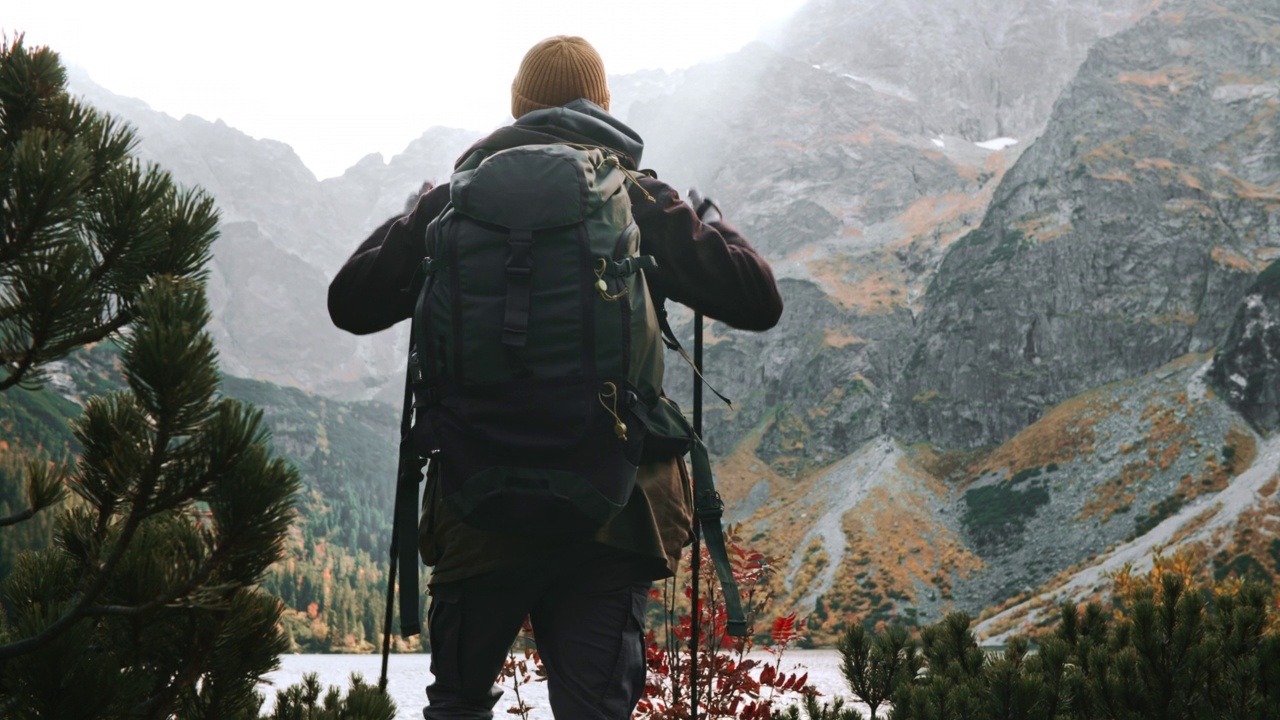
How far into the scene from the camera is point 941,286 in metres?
143

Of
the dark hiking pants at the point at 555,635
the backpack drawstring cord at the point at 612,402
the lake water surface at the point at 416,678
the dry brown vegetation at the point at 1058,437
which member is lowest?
the lake water surface at the point at 416,678

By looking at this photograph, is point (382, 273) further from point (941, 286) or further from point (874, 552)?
point (941, 286)

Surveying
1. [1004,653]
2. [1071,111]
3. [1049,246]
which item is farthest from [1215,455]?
[1004,653]

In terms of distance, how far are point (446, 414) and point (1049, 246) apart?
456 ft

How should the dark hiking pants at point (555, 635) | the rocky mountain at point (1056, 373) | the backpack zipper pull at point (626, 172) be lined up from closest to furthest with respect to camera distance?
the dark hiking pants at point (555, 635) < the backpack zipper pull at point (626, 172) < the rocky mountain at point (1056, 373)

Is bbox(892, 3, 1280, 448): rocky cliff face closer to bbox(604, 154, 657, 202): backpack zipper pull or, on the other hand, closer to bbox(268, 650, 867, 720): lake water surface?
bbox(268, 650, 867, 720): lake water surface

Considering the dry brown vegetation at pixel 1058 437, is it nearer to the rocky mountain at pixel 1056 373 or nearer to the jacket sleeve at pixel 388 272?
the rocky mountain at pixel 1056 373

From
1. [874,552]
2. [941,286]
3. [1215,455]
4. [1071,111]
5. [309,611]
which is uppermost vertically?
[1071,111]

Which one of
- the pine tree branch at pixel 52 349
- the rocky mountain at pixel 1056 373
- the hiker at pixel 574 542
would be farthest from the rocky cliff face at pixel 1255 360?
the pine tree branch at pixel 52 349

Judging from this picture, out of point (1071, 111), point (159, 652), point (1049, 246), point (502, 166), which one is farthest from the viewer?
point (1071, 111)

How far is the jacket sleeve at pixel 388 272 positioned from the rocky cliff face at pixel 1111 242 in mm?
130880

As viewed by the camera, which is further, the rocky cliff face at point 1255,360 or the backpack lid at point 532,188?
the rocky cliff face at point 1255,360

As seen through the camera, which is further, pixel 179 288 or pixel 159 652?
pixel 159 652

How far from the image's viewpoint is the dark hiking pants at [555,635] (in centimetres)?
224
